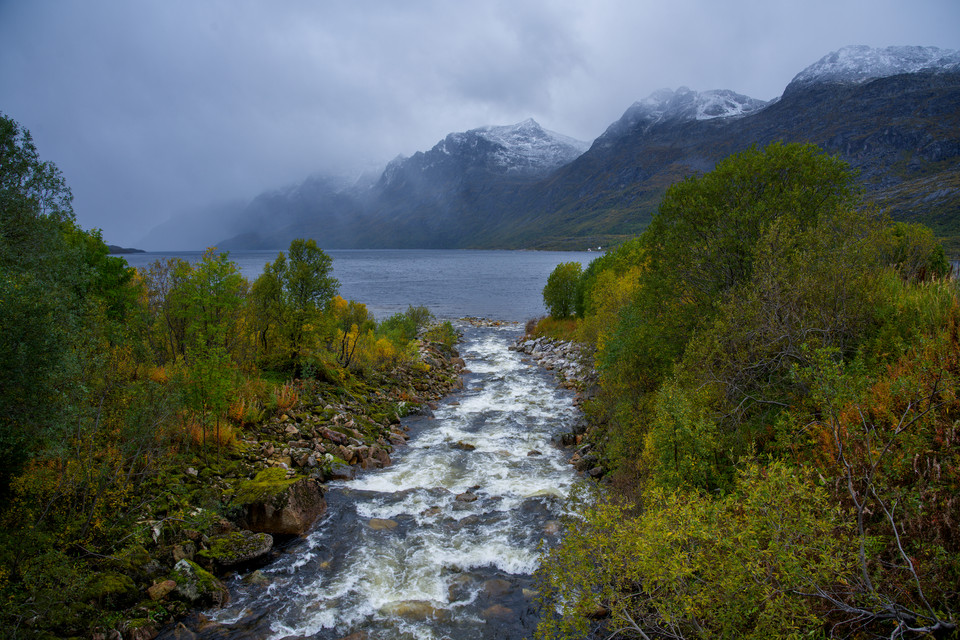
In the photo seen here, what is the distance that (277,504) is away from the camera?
47.1ft

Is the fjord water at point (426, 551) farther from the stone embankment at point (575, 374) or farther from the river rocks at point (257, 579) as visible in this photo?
the stone embankment at point (575, 374)

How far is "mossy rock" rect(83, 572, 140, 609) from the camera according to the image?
973 cm

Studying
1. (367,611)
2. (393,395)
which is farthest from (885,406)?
(393,395)

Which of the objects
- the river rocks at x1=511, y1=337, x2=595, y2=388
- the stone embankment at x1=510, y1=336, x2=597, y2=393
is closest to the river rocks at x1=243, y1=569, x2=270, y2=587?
the stone embankment at x1=510, y1=336, x2=597, y2=393

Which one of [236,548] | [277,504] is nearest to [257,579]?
[236,548]

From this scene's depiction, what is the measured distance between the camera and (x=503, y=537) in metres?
15.0

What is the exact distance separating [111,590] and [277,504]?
4.73 m

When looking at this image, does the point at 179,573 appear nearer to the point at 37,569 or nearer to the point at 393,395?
the point at 37,569

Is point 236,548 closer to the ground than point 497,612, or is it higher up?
higher up

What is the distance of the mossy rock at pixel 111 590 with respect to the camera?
31.9 ft

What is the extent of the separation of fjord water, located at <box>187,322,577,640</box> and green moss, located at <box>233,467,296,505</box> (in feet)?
6.21

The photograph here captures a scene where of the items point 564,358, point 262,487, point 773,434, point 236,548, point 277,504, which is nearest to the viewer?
point 773,434

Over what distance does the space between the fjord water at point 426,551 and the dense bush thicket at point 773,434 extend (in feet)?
7.18

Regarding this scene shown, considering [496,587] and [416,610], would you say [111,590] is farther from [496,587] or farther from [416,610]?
[496,587]
